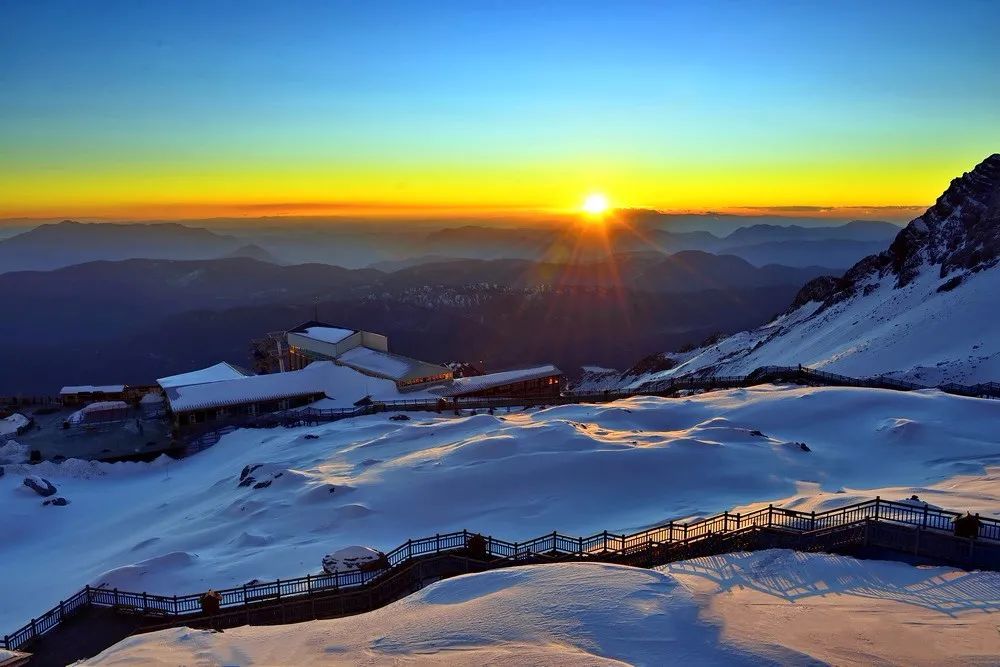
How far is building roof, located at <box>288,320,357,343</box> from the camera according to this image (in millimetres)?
70812

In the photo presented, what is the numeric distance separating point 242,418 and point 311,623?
3982 cm

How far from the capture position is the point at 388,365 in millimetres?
64812

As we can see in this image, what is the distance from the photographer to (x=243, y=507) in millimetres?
28906

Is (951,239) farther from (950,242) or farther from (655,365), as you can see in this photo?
(655,365)

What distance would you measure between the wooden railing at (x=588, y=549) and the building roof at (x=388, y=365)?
134ft

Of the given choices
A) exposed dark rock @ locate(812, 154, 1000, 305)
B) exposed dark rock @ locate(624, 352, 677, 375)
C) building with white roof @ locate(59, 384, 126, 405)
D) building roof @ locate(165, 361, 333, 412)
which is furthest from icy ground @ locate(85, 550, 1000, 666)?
exposed dark rock @ locate(624, 352, 677, 375)

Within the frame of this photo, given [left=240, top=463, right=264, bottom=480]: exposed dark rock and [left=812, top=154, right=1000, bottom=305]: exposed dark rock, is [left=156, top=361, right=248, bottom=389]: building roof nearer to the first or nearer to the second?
[left=240, top=463, right=264, bottom=480]: exposed dark rock

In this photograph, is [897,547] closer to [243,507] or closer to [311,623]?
[311,623]

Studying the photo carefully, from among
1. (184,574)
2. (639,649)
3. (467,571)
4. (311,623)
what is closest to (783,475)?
(467,571)

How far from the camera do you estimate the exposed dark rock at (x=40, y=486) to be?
3612 centimetres

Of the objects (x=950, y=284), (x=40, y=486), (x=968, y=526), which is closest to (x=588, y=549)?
(x=968, y=526)

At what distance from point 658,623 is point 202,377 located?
6015 centimetres

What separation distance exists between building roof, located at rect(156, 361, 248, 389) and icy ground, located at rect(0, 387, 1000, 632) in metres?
22.2

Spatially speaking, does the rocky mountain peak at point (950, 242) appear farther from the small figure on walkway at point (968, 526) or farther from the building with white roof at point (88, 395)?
the building with white roof at point (88, 395)
